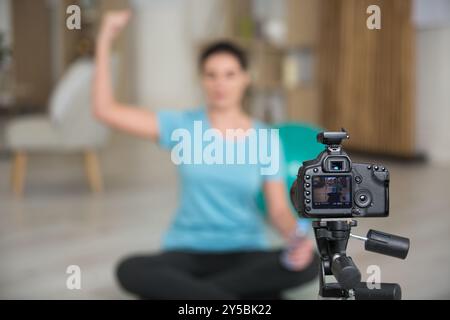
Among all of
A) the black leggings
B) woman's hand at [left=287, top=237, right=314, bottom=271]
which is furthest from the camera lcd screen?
the black leggings

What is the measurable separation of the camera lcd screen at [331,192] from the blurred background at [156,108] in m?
0.04

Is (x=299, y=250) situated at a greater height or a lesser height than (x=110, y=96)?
lesser

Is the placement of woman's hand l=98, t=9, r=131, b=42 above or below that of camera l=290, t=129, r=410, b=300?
above

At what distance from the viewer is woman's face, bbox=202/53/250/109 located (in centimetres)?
84

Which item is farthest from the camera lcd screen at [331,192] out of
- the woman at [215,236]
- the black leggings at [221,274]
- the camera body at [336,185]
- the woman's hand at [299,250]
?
the black leggings at [221,274]

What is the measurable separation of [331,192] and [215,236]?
0.82m

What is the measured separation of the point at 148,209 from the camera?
2.63 metres

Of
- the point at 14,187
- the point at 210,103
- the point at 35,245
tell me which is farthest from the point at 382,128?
the point at 210,103

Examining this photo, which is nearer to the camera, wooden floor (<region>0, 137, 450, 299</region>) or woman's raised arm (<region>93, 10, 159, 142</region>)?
woman's raised arm (<region>93, 10, 159, 142</region>)

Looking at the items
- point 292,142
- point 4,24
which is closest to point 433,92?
point 4,24

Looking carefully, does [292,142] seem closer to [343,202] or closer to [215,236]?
[343,202]

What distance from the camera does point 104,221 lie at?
7.79ft

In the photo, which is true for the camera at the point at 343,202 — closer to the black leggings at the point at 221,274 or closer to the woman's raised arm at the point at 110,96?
the woman's raised arm at the point at 110,96

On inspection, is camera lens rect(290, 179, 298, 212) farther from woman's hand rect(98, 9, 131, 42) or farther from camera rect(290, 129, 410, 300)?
woman's hand rect(98, 9, 131, 42)
